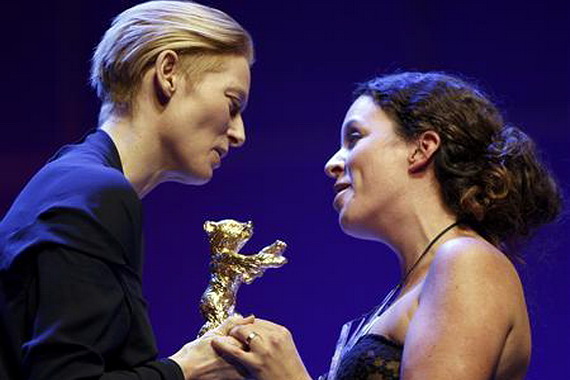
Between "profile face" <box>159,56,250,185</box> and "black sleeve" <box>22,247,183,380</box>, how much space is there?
40 centimetres

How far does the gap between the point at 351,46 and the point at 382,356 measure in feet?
5.82

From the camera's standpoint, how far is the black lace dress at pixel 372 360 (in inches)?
75.3

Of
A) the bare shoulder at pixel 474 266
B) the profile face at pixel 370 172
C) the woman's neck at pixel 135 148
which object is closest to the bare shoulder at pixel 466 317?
the bare shoulder at pixel 474 266

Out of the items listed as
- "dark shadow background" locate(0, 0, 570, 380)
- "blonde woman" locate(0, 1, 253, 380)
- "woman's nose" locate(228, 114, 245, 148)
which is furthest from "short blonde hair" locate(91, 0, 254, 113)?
"dark shadow background" locate(0, 0, 570, 380)

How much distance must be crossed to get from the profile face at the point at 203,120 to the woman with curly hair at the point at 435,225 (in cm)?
32

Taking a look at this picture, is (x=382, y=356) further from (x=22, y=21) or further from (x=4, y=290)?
(x=22, y=21)

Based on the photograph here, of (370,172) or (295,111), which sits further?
(295,111)

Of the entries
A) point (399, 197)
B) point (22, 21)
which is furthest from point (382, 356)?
point (22, 21)

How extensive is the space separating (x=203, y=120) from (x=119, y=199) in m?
0.36

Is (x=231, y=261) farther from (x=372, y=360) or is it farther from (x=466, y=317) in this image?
(x=466, y=317)

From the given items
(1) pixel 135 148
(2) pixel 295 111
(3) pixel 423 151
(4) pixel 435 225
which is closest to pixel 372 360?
(4) pixel 435 225

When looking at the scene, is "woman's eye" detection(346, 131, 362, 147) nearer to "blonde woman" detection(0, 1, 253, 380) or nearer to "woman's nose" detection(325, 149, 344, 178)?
"woman's nose" detection(325, 149, 344, 178)

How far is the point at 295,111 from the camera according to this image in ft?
11.5

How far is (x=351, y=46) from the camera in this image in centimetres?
353
